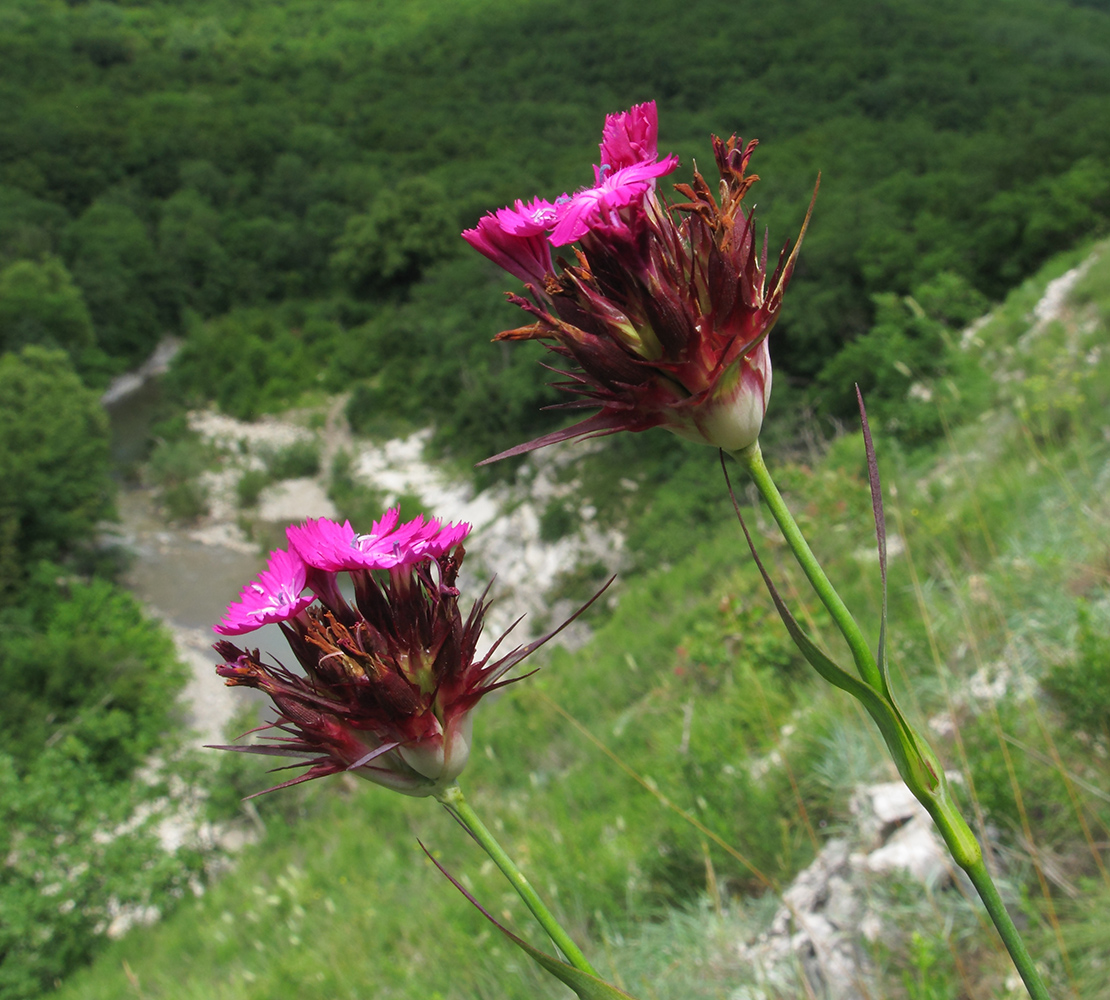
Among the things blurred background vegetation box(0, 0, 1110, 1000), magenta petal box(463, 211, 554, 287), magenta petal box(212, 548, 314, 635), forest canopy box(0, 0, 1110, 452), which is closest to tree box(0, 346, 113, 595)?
blurred background vegetation box(0, 0, 1110, 1000)

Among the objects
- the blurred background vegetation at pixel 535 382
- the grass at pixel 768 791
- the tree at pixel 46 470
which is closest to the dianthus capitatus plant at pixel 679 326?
the blurred background vegetation at pixel 535 382

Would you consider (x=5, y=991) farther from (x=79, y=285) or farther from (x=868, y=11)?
(x=868, y=11)

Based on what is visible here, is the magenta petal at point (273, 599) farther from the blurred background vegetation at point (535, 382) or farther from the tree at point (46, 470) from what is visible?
the tree at point (46, 470)

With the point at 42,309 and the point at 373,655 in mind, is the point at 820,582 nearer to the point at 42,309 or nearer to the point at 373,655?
the point at 373,655

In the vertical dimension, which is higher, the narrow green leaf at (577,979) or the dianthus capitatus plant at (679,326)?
the dianthus capitatus plant at (679,326)

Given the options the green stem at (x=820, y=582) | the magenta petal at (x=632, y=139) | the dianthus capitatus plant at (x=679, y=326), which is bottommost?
the green stem at (x=820, y=582)

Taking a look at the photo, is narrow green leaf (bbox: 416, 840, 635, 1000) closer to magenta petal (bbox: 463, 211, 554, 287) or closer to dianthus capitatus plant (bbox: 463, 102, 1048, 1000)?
dianthus capitatus plant (bbox: 463, 102, 1048, 1000)

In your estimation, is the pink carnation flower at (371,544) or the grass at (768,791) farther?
the grass at (768,791)
